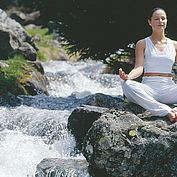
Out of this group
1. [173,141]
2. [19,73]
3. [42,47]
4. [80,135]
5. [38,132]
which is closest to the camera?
[173,141]

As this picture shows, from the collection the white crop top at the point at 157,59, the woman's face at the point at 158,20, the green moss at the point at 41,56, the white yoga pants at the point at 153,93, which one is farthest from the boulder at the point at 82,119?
the green moss at the point at 41,56

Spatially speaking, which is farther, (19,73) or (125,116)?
(19,73)

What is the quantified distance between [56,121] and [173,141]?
3.83m

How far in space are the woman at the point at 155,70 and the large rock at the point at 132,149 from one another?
2.06ft

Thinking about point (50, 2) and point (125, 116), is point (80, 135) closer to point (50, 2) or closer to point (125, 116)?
point (125, 116)

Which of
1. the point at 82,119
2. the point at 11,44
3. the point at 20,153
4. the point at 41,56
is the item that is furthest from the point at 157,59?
the point at 41,56

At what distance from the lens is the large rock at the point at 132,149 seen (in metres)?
4.14

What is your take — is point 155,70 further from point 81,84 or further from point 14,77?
point 81,84

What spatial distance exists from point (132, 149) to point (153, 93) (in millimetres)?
1146

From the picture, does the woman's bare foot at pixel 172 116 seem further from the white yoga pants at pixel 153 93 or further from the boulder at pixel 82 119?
the boulder at pixel 82 119

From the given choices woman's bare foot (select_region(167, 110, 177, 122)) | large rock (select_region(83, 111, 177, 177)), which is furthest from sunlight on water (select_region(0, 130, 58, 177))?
woman's bare foot (select_region(167, 110, 177, 122))

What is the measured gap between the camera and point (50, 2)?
424 inches

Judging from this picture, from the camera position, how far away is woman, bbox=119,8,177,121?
4.83 meters

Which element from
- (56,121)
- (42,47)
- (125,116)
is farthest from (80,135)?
(42,47)
